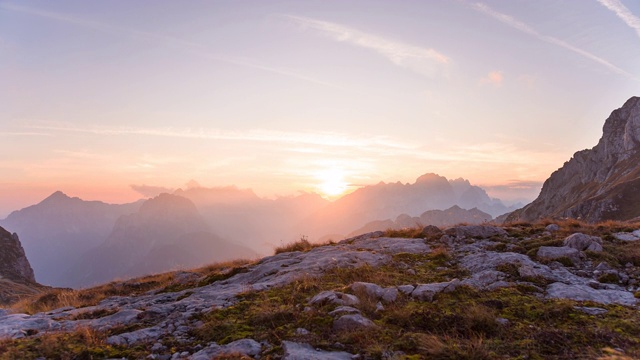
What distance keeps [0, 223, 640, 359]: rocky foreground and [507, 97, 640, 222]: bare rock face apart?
11565cm

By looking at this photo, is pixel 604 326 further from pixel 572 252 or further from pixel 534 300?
pixel 572 252

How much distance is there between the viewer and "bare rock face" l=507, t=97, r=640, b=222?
107 metres

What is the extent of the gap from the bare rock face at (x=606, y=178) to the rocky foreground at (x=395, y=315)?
11565cm

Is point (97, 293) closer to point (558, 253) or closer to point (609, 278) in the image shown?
point (558, 253)

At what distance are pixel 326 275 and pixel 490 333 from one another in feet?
21.3

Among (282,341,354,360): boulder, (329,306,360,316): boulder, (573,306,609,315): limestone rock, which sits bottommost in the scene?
(282,341,354,360): boulder

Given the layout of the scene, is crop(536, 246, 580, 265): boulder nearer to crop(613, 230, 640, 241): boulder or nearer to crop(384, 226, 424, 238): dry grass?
crop(613, 230, 640, 241): boulder

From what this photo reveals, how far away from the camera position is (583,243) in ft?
45.6

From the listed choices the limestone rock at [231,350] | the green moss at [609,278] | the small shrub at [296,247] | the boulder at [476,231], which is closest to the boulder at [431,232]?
the boulder at [476,231]

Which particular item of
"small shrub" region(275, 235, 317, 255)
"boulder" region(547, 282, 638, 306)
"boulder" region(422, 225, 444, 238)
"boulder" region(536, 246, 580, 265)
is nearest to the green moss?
"boulder" region(547, 282, 638, 306)

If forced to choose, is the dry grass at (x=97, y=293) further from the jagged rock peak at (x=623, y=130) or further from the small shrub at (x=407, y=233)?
the jagged rock peak at (x=623, y=130)

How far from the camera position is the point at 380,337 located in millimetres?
6707

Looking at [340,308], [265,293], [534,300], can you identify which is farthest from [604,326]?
[265,293]

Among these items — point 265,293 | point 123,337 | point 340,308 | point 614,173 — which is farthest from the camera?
point 614,173
